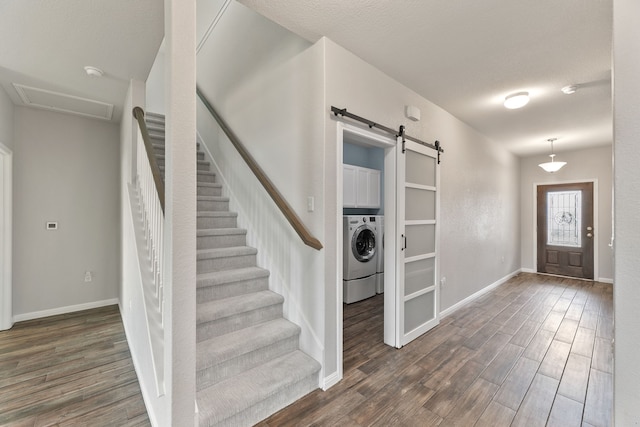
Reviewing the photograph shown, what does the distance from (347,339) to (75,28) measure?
11.4ft

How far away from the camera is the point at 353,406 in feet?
6.22

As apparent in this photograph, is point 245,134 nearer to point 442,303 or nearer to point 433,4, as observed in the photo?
point 433,4

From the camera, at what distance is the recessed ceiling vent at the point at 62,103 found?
3.02 metres

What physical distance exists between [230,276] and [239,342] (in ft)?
2.00

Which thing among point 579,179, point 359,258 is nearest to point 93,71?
point 359,258

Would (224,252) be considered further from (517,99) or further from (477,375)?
(517,99)

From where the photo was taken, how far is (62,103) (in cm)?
335

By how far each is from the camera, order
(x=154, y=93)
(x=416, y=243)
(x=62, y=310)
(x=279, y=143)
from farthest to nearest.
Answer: (x=154, y=93)
(x=62, y=310)
(x=416, y=243)
(x=279, y=143)

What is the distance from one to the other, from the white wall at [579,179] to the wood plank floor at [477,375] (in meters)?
2.41

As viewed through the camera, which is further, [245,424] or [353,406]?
[353,406]

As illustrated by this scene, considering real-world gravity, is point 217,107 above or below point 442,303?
above

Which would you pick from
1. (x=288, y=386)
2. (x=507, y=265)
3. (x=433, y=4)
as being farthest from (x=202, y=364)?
(x=507, y=265)

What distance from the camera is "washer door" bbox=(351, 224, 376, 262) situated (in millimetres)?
4117

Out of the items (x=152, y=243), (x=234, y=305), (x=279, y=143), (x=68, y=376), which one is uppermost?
(x=279, y=143)
